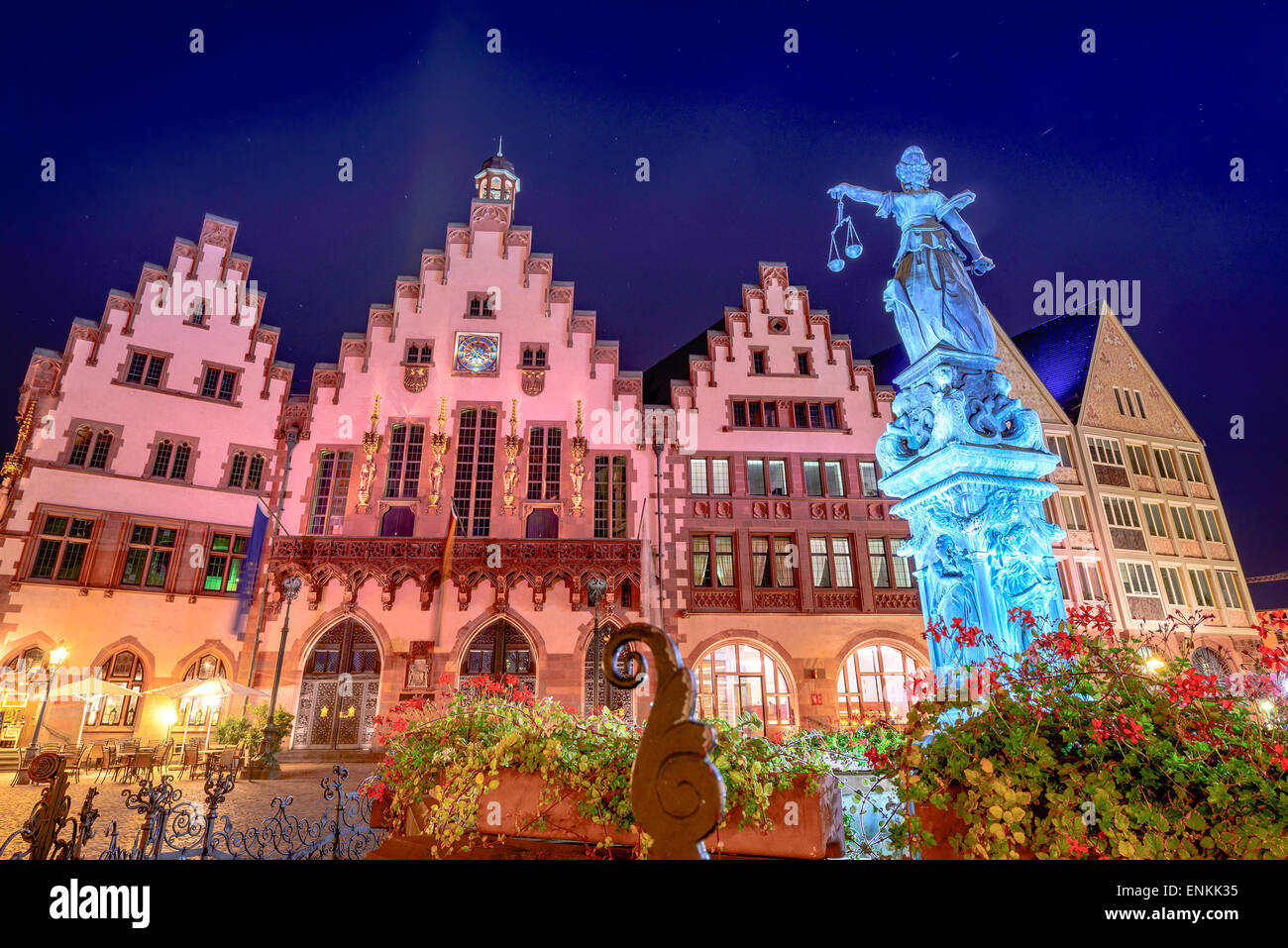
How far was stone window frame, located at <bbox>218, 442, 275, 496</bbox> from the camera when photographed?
82.9ft

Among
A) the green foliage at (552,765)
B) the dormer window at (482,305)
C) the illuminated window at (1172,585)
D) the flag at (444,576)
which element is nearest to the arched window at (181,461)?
the flag at (444,576)

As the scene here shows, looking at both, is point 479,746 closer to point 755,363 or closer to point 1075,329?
point 755,363

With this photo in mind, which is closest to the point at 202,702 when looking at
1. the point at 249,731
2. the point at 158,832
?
the point at 249,731

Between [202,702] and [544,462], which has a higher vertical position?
[544,462]

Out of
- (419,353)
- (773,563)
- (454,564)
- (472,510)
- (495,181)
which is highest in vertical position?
(495,181)

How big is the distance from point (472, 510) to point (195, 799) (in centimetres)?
1298

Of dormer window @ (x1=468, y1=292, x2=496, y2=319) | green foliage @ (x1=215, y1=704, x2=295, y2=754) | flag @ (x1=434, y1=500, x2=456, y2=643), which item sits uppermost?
dormer window @ (x1=468, y1=292, x2=496, y2=319)

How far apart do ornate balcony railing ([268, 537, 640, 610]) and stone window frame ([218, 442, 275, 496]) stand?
9.93ft

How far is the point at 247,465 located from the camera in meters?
25.8

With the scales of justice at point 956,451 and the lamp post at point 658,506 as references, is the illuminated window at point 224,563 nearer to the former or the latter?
the lamp post at point 658,506

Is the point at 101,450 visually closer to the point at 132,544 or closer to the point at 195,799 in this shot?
the point at 132,544

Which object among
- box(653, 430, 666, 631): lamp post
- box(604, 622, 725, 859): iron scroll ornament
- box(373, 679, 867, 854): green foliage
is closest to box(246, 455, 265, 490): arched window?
box(653, 430, 666, 631): lamp post

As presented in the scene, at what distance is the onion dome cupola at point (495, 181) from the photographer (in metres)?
30.3

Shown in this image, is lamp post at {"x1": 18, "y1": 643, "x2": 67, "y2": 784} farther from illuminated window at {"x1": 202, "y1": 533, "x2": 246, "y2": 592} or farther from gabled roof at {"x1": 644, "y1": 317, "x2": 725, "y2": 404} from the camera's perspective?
gabled roof at {"x1": 644, "y1": 317, "x2": 725, "y2": 404}
